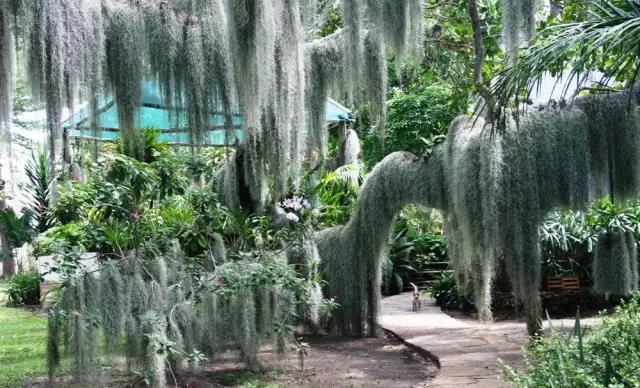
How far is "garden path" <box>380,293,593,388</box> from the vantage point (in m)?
5.18

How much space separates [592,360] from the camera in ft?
10.5

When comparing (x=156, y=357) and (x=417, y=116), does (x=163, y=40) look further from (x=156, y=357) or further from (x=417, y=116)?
(x=417, y=116)

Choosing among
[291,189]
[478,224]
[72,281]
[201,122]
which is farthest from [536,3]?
[72,281]

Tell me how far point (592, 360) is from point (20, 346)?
5.61 m

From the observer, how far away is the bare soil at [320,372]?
5051 millimetres

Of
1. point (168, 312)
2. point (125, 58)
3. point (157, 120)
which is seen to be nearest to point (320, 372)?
point (168, 312)

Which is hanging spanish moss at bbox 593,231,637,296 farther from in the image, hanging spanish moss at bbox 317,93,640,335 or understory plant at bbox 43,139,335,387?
understory plant at bbox 43,139,335,387

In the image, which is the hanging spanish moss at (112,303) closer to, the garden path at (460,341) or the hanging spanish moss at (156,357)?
the hanging spanish moss at (156,357)

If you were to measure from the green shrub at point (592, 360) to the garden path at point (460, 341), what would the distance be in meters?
0.73

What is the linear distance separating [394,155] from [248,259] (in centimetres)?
217

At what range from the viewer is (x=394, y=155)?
7.07 m

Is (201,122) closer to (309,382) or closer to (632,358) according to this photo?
(309,382)

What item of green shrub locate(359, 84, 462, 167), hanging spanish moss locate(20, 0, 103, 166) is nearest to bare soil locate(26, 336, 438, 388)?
hanging spanish moss locate(20, 0, 103, 166)

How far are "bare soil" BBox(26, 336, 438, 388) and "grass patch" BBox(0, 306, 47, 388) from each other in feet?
1.26
